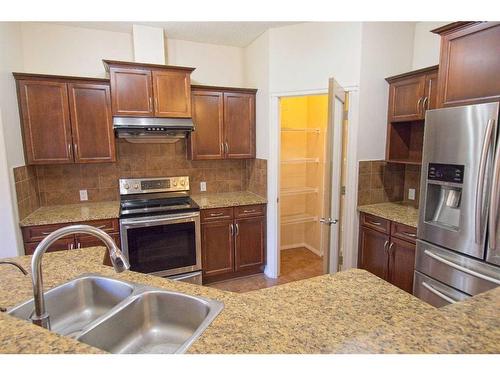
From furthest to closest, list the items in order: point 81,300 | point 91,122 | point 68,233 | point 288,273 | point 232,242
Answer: point 288,273, point 232,242, point 91,122, point 81,300, point 68,233

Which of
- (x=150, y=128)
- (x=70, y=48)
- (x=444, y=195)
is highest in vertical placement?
(x=70, y=48)

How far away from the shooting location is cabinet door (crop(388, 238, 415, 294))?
241cm

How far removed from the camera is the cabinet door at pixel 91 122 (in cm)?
277

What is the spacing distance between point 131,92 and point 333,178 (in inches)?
84.3

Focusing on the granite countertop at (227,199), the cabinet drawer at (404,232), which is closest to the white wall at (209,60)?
the granite countertop at (227,199)

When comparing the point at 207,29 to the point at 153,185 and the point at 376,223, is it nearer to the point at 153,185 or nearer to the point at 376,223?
the point at 153,185

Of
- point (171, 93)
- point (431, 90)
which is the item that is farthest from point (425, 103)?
point (171, 93)

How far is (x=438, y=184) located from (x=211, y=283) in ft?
8.02

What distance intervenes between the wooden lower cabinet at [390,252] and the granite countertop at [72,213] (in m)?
2.46

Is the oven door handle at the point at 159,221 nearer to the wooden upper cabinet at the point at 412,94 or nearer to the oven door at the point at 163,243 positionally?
the oven door at the point at 163,243

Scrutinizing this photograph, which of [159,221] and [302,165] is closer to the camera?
[159,221]

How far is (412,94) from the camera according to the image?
103 inches

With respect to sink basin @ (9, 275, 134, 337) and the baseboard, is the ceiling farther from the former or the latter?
the baseboard
